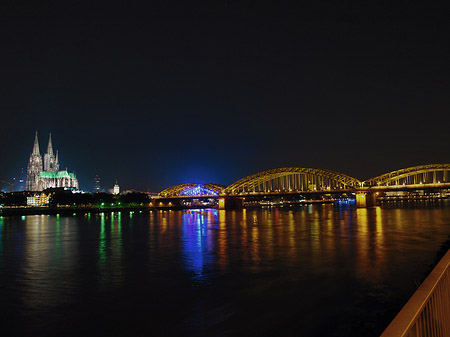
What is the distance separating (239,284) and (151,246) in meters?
18.2

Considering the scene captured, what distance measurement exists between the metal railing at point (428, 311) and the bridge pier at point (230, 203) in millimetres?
118880

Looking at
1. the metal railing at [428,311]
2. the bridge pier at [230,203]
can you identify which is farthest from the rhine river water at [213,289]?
the bridge pier at [230,203]

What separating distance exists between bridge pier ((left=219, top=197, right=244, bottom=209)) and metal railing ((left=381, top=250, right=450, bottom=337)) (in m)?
119

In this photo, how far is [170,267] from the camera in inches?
952

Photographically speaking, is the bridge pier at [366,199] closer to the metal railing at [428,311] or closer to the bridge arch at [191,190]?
the bridge arch at [191,190]

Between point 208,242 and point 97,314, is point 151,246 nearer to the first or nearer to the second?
point 208,242

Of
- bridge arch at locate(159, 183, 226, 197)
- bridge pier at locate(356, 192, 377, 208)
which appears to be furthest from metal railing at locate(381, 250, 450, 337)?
bridge arch at locate(159, 183, 226, 197)

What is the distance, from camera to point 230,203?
12688cm

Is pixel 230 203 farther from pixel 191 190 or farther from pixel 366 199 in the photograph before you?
pixel 366 199

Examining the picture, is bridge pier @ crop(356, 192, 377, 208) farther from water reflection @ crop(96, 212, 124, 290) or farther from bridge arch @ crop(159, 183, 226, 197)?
water reflection @ crop(96, 212, 124, 290)

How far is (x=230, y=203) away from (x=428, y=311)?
123137 millimetres

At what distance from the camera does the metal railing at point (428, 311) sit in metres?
3.36

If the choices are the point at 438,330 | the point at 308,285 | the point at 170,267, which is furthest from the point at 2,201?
the point at 438,330

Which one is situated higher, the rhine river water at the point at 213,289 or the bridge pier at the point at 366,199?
the bridge pier at the point at 366,199
